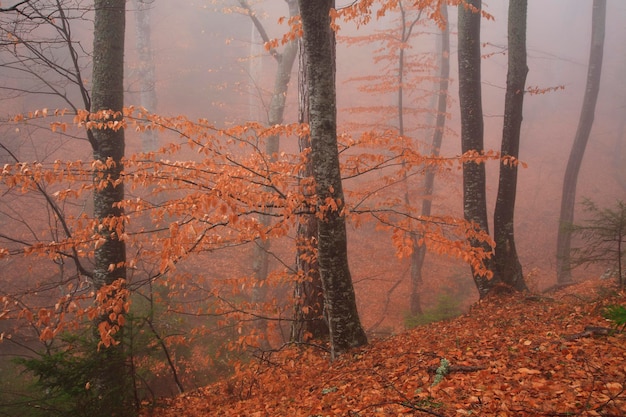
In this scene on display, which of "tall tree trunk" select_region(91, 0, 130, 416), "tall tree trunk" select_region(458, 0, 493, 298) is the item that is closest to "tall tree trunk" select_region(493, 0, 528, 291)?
"tall tree trunk" select_region(458, 0, 493, 298)

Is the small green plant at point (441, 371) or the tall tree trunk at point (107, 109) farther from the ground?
the tall tree trunk at point (107, 109)

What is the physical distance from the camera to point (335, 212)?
432 cm

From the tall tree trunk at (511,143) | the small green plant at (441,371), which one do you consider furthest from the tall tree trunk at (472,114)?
the small green plant at (441,371)

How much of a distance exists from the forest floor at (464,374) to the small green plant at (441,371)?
29 millimetres

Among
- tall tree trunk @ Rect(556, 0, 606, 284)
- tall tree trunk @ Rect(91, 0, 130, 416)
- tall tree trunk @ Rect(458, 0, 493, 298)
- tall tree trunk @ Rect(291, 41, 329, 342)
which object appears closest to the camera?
tall tree trunk @ Rect(91, 0, 130, 416)

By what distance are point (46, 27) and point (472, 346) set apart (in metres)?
24.1

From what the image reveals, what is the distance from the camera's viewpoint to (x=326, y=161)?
4.25 metres

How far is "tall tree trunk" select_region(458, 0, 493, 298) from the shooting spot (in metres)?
6.46

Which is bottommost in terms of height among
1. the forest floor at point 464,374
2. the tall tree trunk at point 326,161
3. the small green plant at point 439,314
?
the small green plant at point 439,314

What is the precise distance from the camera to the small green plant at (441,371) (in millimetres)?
3299

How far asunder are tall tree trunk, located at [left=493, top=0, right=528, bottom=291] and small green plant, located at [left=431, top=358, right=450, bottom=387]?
333cm

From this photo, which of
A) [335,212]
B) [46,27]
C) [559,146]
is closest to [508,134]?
[335,212]

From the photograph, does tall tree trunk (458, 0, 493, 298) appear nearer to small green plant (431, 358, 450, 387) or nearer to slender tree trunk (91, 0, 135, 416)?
small green plant (431, 358, 450, 387)

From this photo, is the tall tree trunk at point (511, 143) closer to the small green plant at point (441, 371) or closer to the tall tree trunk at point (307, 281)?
the tall tree trunk at point (307, 281)
